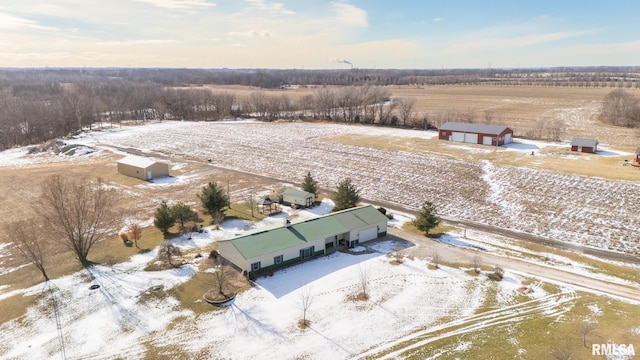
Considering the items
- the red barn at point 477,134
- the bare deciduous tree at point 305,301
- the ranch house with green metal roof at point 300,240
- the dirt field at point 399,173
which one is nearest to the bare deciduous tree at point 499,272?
the ranch house with green metal roof at point 300,240

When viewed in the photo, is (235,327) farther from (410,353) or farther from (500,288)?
(500,288)

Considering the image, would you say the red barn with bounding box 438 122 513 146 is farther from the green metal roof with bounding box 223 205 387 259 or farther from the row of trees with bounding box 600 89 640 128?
the green metal roof with bounding box 223 205 387 259

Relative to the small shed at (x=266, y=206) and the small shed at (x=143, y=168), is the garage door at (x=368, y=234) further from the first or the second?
the small shed at (x=143, y=168)

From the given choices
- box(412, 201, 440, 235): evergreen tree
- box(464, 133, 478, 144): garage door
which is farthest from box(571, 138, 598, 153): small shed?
box(412, 201, 440, 235): evergreen tree

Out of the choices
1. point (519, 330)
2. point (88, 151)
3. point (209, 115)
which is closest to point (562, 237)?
point (519, 330)

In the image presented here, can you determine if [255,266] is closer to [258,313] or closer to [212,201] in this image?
[258,313]

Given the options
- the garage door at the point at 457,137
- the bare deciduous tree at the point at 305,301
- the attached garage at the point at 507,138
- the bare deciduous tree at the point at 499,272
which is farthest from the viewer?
the garage door at the point at 457,137

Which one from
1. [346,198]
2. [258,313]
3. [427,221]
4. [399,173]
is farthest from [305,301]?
Result: [399,173]
